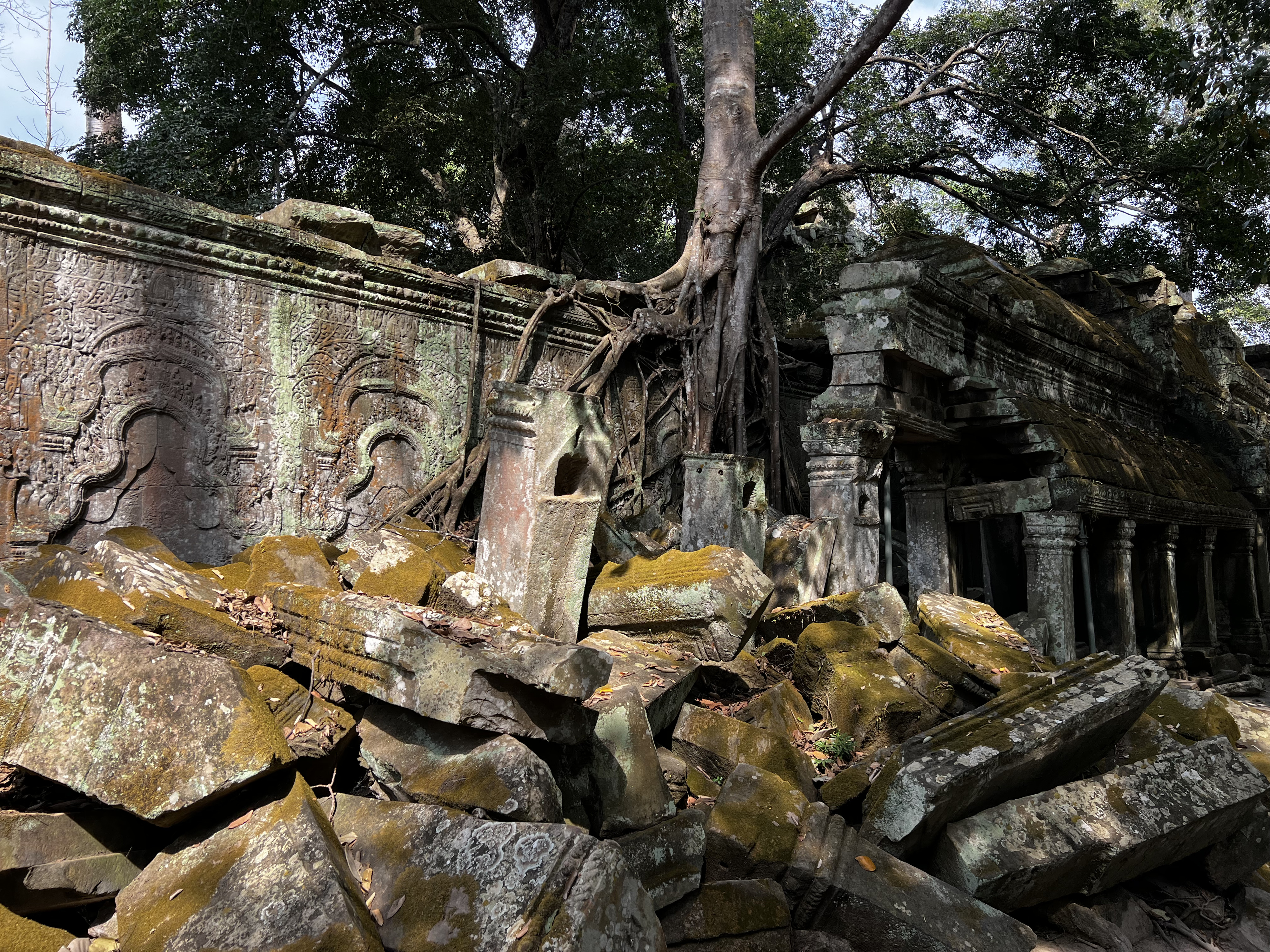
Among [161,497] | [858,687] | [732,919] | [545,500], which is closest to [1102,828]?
[858,687]

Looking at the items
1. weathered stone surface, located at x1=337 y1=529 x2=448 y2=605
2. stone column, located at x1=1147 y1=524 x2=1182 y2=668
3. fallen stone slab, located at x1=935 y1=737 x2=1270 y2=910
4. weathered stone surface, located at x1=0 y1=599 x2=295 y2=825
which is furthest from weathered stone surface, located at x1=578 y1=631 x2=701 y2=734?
stone column, located at x1=1147 y1=524 x2=1182 y2=668

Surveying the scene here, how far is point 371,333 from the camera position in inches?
200

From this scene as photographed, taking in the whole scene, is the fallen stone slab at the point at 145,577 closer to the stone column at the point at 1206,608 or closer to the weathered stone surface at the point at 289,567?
the weathered stone surface at the point at 289,567

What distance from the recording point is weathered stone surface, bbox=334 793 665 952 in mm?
1892

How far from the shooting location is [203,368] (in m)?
4.41

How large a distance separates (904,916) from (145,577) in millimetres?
2732

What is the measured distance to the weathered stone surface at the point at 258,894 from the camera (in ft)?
5.90

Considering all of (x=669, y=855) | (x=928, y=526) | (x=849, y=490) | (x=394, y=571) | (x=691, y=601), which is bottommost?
(x=669, y=855)

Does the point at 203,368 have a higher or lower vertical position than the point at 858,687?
higher

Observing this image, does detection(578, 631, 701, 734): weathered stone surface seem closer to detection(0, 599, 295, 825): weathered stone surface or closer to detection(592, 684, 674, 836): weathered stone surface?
detection(592, 684, 674, 836): weathered stone surface

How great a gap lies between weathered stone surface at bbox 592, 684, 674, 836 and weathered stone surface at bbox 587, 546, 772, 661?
0.92 meters

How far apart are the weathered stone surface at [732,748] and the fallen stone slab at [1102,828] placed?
54 centimetres

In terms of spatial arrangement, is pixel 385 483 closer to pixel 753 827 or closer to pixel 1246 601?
pixel 753 827

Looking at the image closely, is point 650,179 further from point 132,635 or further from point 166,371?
point 132,635
